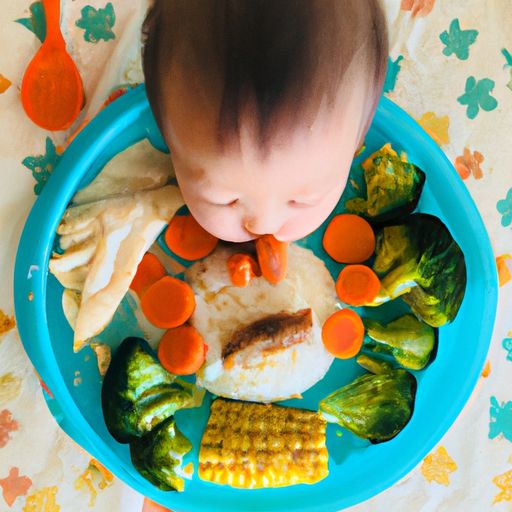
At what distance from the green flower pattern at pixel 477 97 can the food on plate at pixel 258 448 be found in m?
0.41

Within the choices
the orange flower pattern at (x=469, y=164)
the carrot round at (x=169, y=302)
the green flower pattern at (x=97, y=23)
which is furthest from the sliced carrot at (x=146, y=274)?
the orange flower pattern at (x=469, y=164)

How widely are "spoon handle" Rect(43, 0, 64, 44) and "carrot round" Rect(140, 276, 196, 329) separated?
29 cm

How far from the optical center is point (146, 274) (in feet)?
2.00

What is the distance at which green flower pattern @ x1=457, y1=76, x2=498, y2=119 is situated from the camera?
28.2 inches

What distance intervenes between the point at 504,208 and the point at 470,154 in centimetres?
8

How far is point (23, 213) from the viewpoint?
0.64 metres

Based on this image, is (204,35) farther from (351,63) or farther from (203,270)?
(203,270)

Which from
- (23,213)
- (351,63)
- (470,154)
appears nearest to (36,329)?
(23,213)

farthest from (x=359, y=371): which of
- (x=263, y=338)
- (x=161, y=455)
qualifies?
(x=161, y=455)

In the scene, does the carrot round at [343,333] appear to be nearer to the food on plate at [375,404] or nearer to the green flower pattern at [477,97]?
the food on plate at [375,404]

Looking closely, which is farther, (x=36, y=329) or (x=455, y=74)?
(x=455, y=74)

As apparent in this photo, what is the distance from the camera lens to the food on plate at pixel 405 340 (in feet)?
1.99

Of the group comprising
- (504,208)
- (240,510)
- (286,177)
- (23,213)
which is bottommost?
(240,510)

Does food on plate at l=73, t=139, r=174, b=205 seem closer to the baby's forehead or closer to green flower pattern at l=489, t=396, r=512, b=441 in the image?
the baby's forehead
